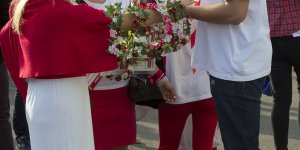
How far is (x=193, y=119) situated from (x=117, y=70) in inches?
33.3

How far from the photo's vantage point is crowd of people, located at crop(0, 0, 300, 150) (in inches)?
89.9

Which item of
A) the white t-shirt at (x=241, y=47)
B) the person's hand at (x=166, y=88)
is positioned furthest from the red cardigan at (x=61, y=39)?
the person's hand at (x=166, y=88)

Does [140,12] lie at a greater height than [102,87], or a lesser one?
greater

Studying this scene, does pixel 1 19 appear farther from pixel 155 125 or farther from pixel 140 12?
pixel 155 125

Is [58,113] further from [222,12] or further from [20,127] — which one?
[20,127]

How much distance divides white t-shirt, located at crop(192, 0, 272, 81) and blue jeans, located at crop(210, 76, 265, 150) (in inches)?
1.7

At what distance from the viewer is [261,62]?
104 inches

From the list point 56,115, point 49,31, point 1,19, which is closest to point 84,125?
point 56,115

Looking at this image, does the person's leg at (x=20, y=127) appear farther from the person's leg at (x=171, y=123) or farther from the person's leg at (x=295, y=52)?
the person's leg at (x=295, y=52)

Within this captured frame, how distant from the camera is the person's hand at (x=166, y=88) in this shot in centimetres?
306

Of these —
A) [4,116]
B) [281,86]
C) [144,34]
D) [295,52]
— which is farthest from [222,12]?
[4,116]

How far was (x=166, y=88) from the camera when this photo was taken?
3.07 meters

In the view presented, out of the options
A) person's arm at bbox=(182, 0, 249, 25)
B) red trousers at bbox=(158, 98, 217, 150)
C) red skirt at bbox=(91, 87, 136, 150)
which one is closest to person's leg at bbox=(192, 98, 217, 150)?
red trousers at bbox=(158, 98, 217, 150)

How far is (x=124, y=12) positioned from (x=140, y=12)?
7 centimetres
